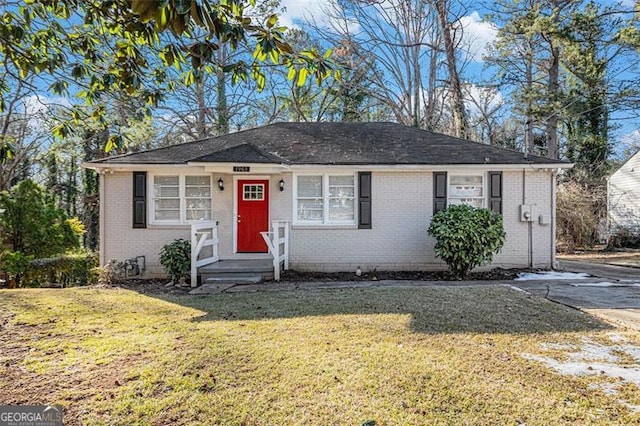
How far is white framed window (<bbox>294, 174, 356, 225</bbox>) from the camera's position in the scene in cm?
984

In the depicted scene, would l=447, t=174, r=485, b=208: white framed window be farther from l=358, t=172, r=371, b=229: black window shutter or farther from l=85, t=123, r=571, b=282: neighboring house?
l=358, t=172, r=371, b=229: black window shutter

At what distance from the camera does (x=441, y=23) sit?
2041 cm

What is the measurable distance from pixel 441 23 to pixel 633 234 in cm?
1459

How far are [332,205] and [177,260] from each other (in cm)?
412

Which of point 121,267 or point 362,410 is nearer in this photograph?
point 362,410

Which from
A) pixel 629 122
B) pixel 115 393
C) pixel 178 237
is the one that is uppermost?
pixel 629 122

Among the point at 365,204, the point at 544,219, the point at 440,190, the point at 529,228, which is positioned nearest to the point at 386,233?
the point at 365,204

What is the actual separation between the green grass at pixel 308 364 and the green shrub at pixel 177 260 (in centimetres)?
236

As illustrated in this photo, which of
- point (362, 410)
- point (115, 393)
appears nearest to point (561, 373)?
point (362, 410)

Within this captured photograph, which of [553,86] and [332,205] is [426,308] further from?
[553,86]

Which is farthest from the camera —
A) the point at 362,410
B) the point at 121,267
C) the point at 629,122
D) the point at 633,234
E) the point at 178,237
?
the point at 629,122

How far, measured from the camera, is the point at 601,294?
6.98 meters

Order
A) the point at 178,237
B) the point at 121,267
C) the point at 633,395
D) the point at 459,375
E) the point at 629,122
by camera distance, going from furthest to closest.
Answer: the point at 629,122 → the point at 178,237 → the point at 121,267 → the point at 459,375 → the point at 633,395

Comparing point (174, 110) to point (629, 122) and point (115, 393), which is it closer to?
point (115, 393)
